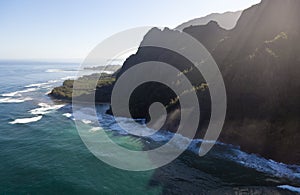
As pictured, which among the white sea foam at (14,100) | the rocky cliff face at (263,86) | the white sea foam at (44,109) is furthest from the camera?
the white sea foam at (14,100)

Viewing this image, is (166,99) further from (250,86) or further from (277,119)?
(277,119)

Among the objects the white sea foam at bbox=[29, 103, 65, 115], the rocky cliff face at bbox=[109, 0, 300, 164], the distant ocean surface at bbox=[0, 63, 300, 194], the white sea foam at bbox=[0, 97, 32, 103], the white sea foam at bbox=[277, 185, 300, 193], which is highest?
the rocky cliff face at bbox=[109, 0, 300, 164]

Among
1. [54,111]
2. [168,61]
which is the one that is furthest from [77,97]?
[168,61]

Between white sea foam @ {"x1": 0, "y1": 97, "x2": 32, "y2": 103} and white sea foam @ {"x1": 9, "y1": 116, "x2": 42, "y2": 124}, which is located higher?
white sea foam @ {"x1": 0, "y1": 97, "x2": 32, "y2": 103}

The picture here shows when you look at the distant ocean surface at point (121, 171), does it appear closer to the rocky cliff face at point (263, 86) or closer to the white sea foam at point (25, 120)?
the rocky cliff face at point (263, 86)

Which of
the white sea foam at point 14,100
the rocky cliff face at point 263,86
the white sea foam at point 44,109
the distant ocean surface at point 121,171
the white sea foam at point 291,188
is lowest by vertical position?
the distant ocean surface at point 121,171

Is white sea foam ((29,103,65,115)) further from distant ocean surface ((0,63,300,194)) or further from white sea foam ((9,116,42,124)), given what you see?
distant ocean surface ((0,63,300,194))

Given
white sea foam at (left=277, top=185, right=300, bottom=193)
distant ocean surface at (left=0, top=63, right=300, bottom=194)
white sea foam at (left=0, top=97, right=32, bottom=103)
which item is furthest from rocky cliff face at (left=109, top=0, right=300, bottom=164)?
white sea foam at (left=0, top=97, right=32, bottom=103)

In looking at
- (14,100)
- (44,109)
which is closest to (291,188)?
(44,109)

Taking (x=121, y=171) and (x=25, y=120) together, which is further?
(x=25, y=120)

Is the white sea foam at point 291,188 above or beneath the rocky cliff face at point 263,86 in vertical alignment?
beneath

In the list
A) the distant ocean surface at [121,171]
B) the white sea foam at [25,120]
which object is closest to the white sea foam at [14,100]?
the white sea foam at [25,120]

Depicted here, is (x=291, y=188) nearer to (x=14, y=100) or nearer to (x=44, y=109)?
(x=44, y=109)
